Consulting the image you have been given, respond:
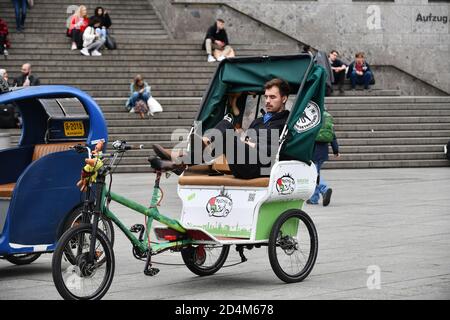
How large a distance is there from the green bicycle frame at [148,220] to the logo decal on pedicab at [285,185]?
826 millimetres

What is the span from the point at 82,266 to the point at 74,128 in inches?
113

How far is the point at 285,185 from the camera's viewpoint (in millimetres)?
8766

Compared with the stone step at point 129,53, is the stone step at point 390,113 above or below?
below

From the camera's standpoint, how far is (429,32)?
114 feet

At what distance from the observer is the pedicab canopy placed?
8930 millimetres

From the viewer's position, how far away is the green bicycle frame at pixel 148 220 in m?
8.08

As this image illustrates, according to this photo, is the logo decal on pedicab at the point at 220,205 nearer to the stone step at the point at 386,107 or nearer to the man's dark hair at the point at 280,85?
the man's dark hair at the point at 280,85

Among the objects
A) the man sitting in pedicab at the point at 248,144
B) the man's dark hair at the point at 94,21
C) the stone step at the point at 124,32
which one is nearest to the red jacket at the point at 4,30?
the stone step at the point at 124,32

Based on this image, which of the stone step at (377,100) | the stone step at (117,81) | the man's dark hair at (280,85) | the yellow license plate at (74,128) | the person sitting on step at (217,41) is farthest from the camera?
the person sitting on step at (217,41)

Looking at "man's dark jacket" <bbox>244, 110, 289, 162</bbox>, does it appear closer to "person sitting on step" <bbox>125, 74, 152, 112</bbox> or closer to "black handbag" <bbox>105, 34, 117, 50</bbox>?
"person sitting on step" <bbox>125, 74, 152, 112</bbox>

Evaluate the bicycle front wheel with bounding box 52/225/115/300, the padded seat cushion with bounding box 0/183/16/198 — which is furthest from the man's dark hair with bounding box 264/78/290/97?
the padded seat cushion with bounding box 0/183/16/198

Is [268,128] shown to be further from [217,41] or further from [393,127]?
[217,41]

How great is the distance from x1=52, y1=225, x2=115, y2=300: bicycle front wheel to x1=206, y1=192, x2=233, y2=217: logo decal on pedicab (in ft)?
4.10
